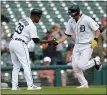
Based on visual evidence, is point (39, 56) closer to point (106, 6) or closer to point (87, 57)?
point (87, 57)

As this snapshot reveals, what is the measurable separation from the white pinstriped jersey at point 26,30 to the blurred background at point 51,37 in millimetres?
2069

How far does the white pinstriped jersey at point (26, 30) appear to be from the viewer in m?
10.6

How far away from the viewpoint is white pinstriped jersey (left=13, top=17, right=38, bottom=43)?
10602 millimetres

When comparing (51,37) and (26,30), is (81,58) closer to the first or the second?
(26,30)

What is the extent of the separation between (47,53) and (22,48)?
4278 mm

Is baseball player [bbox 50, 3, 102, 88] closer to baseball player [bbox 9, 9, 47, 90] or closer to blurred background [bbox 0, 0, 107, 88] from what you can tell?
baseball player [bbox 9, 9, 47, 90]

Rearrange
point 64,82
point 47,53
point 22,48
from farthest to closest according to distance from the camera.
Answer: point 47,53 < point 64,82 < point 22,48

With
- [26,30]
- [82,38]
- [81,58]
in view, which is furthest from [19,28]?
[81,58]

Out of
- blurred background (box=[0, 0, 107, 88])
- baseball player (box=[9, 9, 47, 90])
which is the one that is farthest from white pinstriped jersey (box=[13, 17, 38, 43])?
blurred background (box=[0, 0, 107, 88])

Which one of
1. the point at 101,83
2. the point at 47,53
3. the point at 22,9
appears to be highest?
the point at 22,9

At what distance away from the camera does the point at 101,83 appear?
14.1m

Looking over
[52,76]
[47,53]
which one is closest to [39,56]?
[47,53]

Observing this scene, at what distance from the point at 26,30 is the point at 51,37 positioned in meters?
4.59

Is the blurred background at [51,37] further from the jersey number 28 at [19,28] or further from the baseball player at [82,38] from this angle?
the jersey number 28 at [19,28]
